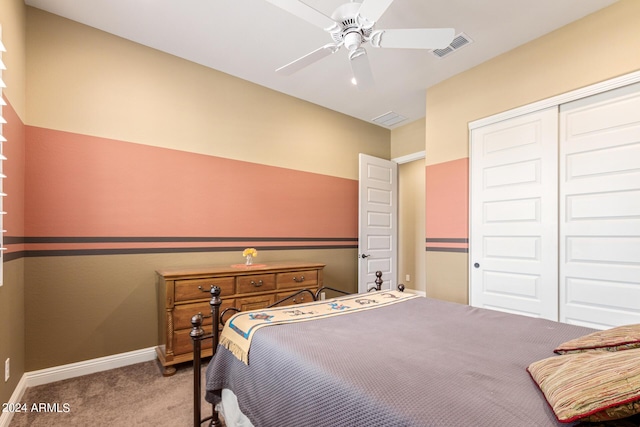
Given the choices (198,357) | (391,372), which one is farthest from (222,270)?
(391,372)

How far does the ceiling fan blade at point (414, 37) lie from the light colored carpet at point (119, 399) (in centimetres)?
281

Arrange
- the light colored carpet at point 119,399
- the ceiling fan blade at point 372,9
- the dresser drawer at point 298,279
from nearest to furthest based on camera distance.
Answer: the ceiling fan blade at point 372,9 → the light colored carpet at point 119,399 → the dresser drawer at point 298,279

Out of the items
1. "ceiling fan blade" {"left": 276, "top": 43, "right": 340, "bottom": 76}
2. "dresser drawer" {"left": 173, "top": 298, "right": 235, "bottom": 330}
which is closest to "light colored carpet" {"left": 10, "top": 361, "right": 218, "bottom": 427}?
"dresser drawer" {"left": 173, "top": 298, "right": 235, "bottom": 330}

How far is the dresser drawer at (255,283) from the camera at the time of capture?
2.97 meters

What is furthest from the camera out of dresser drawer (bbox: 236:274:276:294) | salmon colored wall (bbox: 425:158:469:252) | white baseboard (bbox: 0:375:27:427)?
salmon colored wall (bbox: 425:158:469:252)

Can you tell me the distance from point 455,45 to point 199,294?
3.43 meters

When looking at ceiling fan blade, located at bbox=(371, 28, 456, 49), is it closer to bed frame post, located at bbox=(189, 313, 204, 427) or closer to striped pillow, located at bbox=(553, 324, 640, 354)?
striped pillow, located at bbox=(553, 324, 640, 354)

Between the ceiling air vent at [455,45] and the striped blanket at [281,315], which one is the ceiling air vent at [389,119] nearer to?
the ceiling air vent at [455,45]

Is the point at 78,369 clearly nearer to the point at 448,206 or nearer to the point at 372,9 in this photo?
the point at 372,9

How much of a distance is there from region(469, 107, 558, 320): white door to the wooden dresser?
Result: 214 centimetres

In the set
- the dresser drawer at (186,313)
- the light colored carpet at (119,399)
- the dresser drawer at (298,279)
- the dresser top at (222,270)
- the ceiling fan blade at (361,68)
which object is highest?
the ceiling fan blade at (361,68)

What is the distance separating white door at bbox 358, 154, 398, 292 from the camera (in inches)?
177

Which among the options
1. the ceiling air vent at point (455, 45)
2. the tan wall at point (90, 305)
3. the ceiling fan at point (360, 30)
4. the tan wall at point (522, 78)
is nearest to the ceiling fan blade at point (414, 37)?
the ceiling fan at point (360, 30)

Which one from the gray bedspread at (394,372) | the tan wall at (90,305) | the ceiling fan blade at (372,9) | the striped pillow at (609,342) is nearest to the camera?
the gray bedspread at (394,372)
